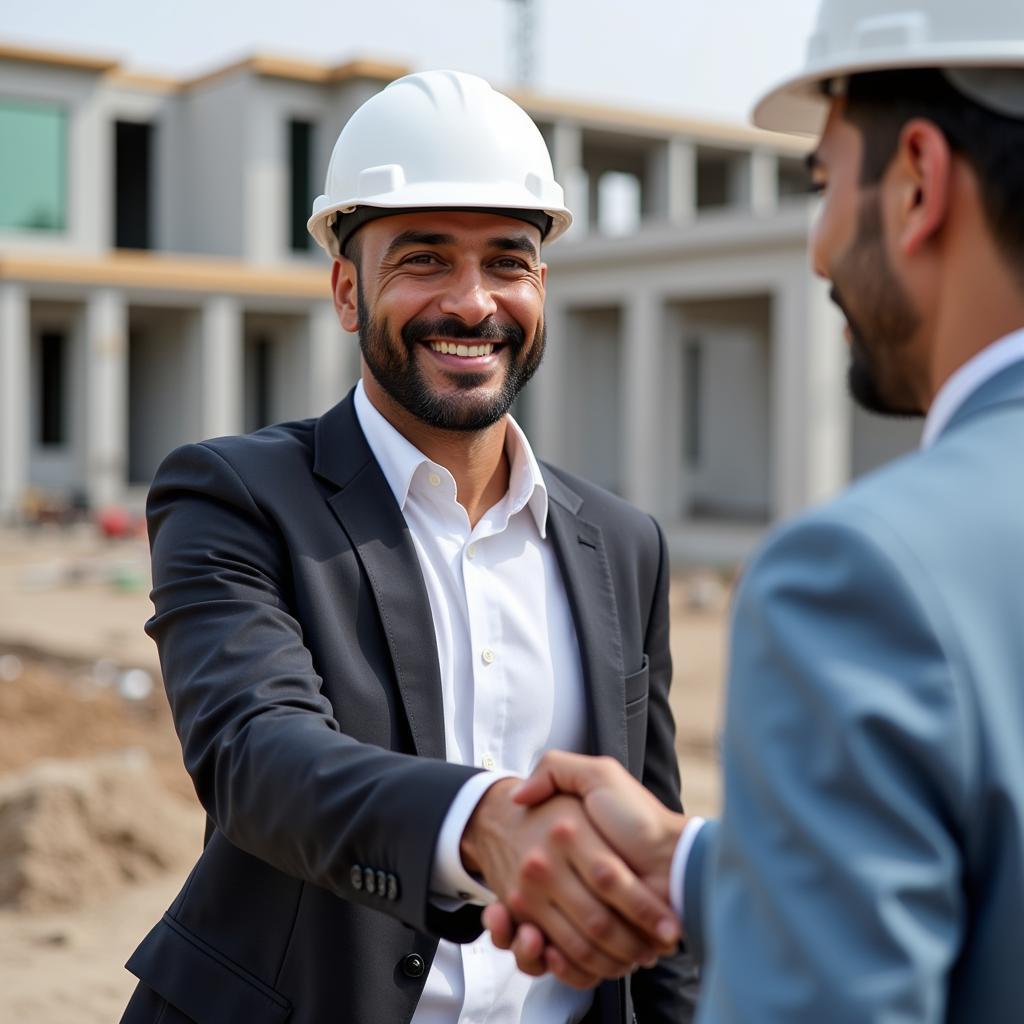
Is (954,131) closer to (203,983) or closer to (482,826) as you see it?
(482,826)

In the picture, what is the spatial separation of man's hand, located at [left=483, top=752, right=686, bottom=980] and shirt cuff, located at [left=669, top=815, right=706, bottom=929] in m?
0.01

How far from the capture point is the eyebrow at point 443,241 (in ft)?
8.73

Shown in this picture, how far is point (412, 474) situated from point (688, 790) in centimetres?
650

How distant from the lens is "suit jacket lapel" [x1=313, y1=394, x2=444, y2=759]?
7.55 ft

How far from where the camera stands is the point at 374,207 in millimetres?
2713

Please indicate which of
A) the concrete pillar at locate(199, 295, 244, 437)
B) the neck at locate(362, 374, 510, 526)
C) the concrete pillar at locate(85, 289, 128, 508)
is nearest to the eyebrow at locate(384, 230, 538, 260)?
the neck at locate(362, 374, 510, 526)

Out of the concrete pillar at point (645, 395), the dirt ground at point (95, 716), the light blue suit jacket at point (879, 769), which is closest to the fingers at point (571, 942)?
the light blue suit jacket at point (879, 769)

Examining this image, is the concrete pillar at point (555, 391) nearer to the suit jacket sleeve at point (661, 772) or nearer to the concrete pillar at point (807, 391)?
the concrete pillar at point (807, 391)

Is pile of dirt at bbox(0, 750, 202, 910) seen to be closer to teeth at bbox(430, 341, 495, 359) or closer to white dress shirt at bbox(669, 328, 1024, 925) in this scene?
teeth at bbox(430, 341, 495, 359)

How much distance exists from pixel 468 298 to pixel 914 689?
1727 millimetres

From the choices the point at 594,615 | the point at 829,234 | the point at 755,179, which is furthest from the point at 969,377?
the point at 755,179

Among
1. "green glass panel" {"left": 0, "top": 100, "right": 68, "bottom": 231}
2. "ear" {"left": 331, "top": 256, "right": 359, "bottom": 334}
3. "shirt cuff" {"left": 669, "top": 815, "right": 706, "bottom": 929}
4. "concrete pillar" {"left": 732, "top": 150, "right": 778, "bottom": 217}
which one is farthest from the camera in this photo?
"concrete pillar" {"left": 732, "top": 150, "right": 778, "bottom": 217}

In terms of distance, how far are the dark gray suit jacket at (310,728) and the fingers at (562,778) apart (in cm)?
11

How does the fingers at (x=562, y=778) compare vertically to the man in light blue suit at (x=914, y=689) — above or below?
below
